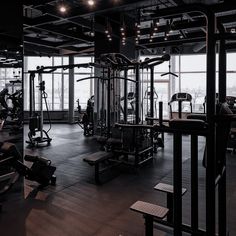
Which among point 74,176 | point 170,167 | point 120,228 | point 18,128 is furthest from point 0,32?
point 170,167

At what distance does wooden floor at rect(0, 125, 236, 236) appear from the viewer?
9.70 ft

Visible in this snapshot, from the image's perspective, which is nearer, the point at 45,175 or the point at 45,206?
the point at 45,206

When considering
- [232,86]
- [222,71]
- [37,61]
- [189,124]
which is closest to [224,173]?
[189,124]

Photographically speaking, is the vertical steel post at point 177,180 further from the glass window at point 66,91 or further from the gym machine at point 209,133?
the glass window at point 66,91

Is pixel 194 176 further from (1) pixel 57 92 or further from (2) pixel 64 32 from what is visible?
(1) pixel 57 92

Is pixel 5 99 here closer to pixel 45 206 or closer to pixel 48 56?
pixel 45 206

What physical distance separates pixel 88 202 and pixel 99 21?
5.86 metres

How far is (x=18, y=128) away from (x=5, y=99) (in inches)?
22.9

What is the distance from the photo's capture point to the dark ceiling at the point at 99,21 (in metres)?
6.32

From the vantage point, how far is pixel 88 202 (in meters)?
3.71

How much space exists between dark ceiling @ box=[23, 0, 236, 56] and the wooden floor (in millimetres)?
2862

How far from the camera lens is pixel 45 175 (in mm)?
4227

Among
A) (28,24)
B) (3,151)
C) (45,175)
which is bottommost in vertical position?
(45,175)

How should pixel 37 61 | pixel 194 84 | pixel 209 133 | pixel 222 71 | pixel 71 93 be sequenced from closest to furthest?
pixel 209 133
pixel 222 71
pixel 194 84
pixel 71 93
pixel 37 61
